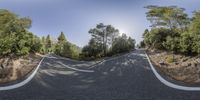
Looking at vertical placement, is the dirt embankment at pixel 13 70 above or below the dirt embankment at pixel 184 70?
above

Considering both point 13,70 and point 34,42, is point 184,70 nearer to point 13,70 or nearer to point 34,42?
point 13,70

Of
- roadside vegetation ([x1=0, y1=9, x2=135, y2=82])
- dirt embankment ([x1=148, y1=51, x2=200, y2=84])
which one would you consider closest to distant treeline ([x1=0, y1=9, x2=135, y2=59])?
roadside vegetation ([x1=0, y1=9, x2=135, y2=82])

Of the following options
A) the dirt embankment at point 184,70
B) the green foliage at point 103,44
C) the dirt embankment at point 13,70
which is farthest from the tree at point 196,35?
the green foliage at point 103,44

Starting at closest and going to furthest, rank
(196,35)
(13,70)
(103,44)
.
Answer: (13,70)
(196,35)
(103,44)

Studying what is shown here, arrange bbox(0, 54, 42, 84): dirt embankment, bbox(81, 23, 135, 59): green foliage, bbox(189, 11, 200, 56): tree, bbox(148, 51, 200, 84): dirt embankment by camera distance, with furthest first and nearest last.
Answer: bbox(81, 23, 135, 59): green foliage
bbox(189, 11, 200, 56): tree
bbox(0, 54, 42, 84): dirt embankment
bbox(148, 51, 200, 84): dirt embankment

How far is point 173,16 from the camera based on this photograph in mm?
39125

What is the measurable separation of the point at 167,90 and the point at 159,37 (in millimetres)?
31351

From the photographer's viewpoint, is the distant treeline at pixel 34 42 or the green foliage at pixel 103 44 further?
the green foliage at pixel 103 44

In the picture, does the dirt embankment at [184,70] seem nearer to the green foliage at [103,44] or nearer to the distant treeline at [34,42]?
the distant treeline at [34,42]

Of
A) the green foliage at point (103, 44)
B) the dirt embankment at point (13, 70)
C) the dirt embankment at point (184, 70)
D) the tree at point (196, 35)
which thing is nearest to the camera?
the dirt embankment at point (184, 70)

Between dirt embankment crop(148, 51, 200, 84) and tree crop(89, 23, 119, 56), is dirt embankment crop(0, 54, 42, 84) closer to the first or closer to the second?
dirt embankment crop(148, 51, 200, 84)

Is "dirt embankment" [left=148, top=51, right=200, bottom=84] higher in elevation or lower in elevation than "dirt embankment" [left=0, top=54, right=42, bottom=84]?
lower

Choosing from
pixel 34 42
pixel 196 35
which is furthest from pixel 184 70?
pixel 34 42

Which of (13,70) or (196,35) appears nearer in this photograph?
(13,70)
